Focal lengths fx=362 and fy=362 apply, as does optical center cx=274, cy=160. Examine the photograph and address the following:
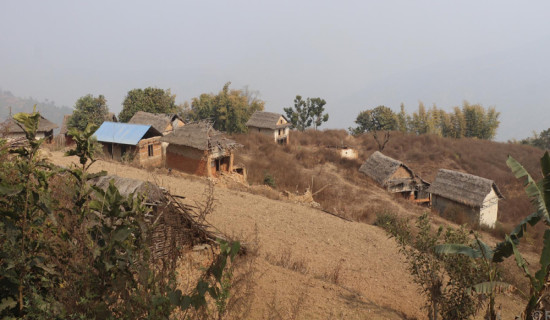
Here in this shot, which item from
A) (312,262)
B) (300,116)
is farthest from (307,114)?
(312,262)

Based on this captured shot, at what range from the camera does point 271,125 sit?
3638 cm

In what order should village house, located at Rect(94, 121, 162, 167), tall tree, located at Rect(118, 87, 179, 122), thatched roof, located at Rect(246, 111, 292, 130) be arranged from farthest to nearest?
thatched roof, located at Rect(246, 111, 292, 130)
tall tree, located at Rect(118, 87, 179, 122)
village house, located at Rect(94, 121, 162, 167)

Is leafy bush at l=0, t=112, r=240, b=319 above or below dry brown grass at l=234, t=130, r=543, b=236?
above

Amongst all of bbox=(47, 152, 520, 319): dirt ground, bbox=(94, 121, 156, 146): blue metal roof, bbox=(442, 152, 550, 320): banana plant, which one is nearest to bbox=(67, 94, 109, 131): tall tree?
bbox=(94, 121, 156, 146): blue metal roof

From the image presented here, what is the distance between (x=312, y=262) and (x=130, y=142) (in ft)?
47.4

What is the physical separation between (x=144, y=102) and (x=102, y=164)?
1610 cm

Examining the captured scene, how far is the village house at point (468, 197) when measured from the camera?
20.1m

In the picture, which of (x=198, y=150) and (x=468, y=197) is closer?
(x=198, y=150)

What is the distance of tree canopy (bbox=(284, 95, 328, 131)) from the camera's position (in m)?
54.3

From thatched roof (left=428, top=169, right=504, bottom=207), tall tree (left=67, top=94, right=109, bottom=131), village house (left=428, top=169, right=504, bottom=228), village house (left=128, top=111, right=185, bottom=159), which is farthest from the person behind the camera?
tall tree (left=67, top=94, right=109, bottom=131)

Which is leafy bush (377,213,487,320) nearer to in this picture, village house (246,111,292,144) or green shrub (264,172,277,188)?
green shrub (264,172,277,188)

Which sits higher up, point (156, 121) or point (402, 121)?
point (402, 121)

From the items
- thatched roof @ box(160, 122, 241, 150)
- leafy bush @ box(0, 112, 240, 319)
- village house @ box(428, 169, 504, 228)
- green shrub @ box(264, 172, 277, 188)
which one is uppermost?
thatched roof @ box(160, 122, 241, 150)

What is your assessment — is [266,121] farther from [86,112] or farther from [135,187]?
[135,187]
